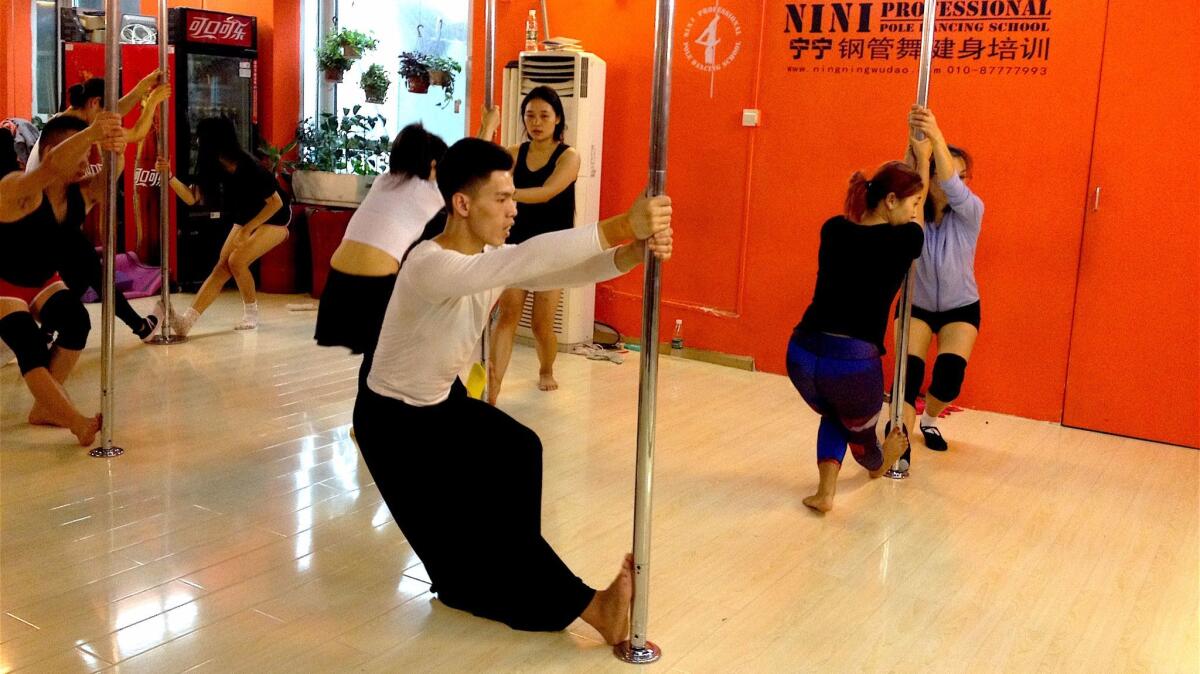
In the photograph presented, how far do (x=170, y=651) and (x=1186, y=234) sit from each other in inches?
182

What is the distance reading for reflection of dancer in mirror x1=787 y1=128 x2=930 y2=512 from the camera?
3.81m

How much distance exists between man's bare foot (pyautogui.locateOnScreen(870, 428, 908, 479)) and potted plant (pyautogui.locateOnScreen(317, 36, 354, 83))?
18.2 feet

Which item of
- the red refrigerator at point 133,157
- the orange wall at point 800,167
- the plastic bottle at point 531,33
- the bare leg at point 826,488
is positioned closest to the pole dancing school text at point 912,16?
the orange wall at point 800,167

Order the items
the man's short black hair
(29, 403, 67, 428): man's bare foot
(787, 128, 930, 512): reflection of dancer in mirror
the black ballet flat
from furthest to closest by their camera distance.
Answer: the black ballet flat, (29, 403, 67, 428): man's bare foot, (787, 128, 930, 512): reflection of dancer in mirror, the man's short black hair

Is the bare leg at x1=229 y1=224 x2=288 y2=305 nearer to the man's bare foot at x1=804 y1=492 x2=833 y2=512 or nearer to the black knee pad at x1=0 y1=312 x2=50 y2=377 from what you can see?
the black knee pad at x1=0 y1=312 x2=50 y2=377

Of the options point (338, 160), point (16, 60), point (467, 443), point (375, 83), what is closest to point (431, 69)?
point (375, 83)

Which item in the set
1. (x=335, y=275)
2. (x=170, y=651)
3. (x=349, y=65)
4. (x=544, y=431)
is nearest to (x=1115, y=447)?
(x=544, y=431)

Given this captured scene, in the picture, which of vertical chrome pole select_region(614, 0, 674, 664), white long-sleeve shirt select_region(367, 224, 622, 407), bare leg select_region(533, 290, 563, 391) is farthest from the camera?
bare leg select_region(533, 290, 563, 391)

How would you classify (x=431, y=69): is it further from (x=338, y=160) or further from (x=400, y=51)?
(x=338, y=160)

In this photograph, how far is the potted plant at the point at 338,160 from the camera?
835 centimetres

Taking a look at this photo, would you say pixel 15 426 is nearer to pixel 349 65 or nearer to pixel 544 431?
pixel 544 431

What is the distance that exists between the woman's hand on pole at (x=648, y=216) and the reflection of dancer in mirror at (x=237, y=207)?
15.7 ft

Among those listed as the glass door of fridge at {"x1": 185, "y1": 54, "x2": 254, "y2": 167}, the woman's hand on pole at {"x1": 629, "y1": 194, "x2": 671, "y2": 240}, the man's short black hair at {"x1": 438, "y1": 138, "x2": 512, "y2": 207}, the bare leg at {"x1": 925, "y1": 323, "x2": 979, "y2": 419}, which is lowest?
the bare leg at {"x1": 925, "y1": 323, "x2": 979, "y2": 419}

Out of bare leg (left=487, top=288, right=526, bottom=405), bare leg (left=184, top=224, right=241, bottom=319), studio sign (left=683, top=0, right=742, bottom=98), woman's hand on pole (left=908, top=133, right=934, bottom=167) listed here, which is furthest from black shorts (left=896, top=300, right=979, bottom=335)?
A: bare leg (left=184, top=224, right=241, bottom=319)
